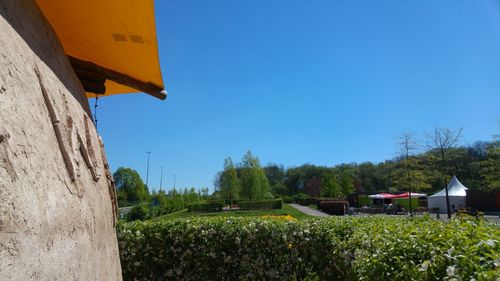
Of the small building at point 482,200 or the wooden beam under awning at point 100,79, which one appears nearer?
the wooden beam under awning at point 100,79

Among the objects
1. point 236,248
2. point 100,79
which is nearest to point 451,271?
point 100,79

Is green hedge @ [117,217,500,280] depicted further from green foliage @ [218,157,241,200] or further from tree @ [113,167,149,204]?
tree @ [113,167,149,204]

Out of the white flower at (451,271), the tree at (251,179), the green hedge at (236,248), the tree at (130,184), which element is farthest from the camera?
the tree at (130,184)

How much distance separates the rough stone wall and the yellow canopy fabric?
0.76ft

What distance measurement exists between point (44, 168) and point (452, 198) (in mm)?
43626

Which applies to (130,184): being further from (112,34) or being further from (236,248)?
(112,34)

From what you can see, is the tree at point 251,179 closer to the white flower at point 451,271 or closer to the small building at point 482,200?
the small building at point 482,200

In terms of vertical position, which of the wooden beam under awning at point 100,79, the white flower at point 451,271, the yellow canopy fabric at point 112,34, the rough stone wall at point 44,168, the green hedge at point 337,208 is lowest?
the green hedge at point 337,208

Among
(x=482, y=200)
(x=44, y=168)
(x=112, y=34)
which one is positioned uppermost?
(x=112, y=34)

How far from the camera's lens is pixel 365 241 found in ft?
12.7

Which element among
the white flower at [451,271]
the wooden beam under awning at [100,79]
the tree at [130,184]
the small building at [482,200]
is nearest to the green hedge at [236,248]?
the white flower at [451,271]

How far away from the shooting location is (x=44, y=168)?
2.02 m

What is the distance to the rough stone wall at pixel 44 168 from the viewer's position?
1.66m

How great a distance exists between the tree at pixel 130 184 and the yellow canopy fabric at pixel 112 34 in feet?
257
